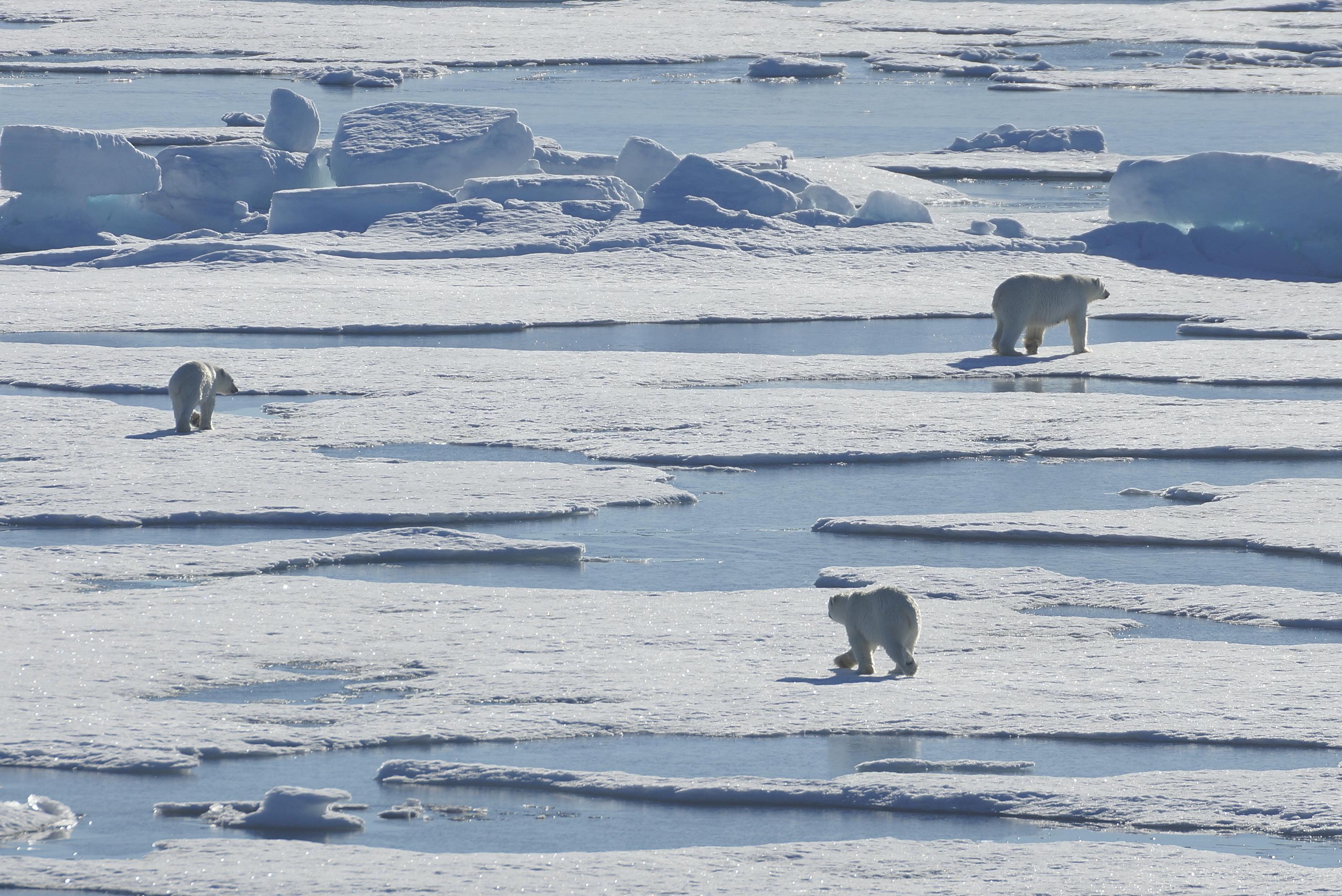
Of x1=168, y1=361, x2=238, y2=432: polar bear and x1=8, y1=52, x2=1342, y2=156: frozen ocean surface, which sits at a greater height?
x1=8, y1=52, x2=1342, y2=156: frozen ocean surface

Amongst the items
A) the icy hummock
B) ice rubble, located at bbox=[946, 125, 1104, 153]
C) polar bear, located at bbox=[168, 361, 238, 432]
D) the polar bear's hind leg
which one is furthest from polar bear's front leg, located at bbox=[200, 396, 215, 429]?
ice rubble, located at bbox=[946, 125, 1104, 153]

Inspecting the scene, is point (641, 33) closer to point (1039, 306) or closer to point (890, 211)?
point (890, 211)

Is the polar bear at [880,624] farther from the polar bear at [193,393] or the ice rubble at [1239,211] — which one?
the ice rubble at [1239,211]

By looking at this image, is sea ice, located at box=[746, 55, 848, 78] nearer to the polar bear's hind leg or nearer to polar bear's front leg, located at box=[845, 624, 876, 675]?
the polar bear's hind leg

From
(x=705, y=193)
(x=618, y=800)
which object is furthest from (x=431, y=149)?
(x=618, y=800)

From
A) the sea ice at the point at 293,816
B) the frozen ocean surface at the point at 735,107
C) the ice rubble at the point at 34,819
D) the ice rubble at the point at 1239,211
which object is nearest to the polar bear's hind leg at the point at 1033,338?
the ice rubble at the point at 1239,211

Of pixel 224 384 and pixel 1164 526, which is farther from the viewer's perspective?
pixel 224 384
